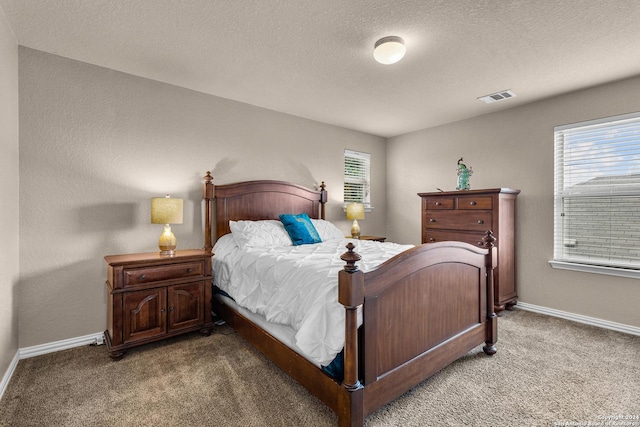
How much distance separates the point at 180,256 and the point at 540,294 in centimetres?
386

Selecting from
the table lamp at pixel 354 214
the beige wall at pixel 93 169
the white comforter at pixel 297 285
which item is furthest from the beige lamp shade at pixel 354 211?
the beige wall at pixel 93 169

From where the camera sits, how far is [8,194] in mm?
2090

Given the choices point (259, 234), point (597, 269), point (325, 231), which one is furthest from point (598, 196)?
point (259, 234)

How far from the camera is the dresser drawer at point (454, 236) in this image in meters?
3.44

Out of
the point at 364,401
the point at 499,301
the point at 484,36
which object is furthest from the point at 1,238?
the point at 499,301

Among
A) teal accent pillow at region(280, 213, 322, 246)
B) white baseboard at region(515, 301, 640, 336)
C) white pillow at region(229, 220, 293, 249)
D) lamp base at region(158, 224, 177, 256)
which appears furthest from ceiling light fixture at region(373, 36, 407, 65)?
white baseboard at region(515, 301, 640, 336)

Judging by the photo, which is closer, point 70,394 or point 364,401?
point 364,401

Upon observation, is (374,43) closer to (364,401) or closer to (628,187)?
(364,401)

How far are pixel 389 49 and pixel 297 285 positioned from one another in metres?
1.82

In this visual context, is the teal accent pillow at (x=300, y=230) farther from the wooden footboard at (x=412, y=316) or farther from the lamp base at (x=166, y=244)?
the wooden footboard at (x=412, y=316)

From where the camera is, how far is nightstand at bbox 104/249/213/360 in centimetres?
229

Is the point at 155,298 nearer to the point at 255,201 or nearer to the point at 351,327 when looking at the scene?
the point at 255,201

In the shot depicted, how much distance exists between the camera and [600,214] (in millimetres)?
3061

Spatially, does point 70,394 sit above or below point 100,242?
below
